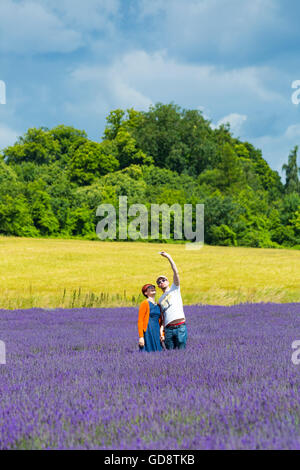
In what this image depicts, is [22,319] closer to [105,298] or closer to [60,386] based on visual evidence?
[105,298]

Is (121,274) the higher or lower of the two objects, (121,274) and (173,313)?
the lower

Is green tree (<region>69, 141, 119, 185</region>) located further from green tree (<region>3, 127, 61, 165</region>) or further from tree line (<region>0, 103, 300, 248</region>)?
green tree (<region>3, 127, 61, 165</region>)

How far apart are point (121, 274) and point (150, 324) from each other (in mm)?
24233

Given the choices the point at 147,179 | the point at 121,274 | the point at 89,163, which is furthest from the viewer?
the point at 89,163

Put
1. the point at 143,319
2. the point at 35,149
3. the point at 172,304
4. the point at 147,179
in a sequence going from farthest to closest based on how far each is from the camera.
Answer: the point at 35,149 < the point at 147,179 < the point at 172,304 < the point at 143,319

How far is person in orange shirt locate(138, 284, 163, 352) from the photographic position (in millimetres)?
7148

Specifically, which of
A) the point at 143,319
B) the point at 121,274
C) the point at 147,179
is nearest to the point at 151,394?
the point at 143,319

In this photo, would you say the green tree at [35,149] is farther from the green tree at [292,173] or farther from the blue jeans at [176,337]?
the blue jeans at [176,337]

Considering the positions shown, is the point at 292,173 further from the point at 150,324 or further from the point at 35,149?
the point at 150,324

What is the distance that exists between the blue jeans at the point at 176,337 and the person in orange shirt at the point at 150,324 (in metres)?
0.11

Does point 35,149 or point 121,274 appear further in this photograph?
point 35,149

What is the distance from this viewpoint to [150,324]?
23.7 feet

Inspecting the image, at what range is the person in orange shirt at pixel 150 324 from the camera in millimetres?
7148

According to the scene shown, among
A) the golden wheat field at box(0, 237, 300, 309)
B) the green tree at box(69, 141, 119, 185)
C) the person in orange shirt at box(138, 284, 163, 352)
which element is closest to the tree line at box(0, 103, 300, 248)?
the green tree at box(69, 141, 119, 185)
